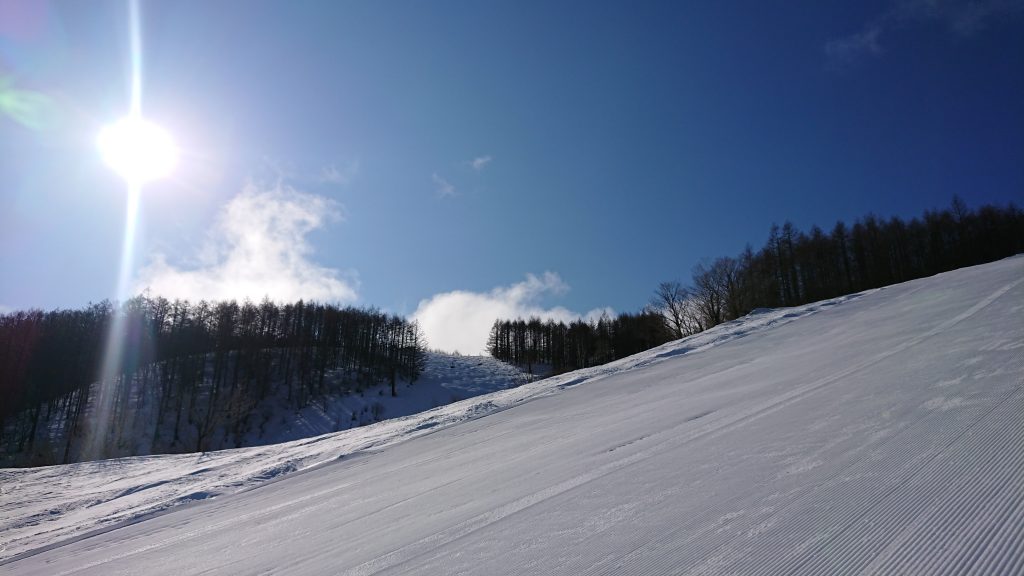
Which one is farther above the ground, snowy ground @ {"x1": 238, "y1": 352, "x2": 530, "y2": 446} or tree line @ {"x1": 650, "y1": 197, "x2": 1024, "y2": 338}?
tree line @ {"x1": 650, "y1": 197, "x2": 1024, "y2": 338}

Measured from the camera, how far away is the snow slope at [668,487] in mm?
2451

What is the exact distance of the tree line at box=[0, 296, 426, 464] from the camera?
137 feet

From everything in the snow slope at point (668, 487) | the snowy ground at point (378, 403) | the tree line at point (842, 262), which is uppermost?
the tree line at point (842, 262)

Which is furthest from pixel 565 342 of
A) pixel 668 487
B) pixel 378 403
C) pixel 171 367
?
pixel 668 487

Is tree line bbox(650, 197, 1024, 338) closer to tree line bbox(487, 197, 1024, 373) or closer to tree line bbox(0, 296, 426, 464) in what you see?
tree line bbox(487, 197, 1024, 373)

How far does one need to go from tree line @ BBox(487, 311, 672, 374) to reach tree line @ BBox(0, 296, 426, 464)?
19329 millimetres

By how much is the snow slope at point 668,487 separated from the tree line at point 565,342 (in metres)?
60.3

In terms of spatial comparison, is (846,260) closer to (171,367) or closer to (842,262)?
(842,262)

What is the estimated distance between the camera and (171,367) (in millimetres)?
52125

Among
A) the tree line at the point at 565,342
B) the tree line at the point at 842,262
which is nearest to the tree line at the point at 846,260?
the tree line at the point at 842,262

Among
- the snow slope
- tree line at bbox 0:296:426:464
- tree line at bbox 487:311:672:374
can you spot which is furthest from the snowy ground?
the snow slope

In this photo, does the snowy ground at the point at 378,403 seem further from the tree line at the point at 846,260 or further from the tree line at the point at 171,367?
the tree line at the point at 846,260

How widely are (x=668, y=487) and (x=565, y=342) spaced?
77213 millimetres

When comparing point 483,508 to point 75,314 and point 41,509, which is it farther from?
point 75,314
